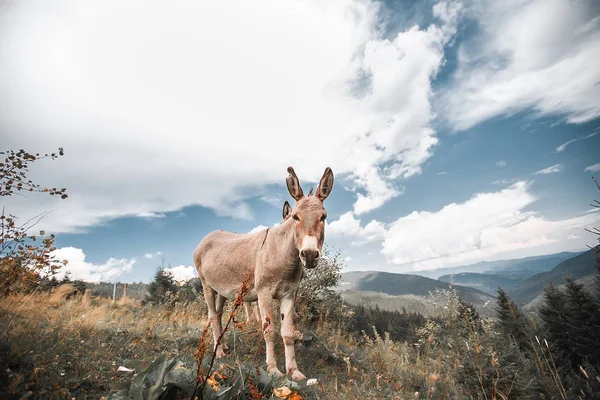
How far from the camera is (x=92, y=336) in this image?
4.89 meters

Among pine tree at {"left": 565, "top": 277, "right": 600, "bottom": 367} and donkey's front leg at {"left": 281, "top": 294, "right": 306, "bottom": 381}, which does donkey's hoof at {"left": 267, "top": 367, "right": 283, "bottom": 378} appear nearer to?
donkey's front leg at {"left": 281, "top": 294, "right": 306, "bottom": 381}

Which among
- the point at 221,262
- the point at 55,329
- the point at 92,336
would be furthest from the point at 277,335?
the point at 55,329

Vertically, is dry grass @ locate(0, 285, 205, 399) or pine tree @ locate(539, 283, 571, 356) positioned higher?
dry grass @ locate(0, 285, 205, 399)

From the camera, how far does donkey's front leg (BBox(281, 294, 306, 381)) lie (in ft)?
14.0

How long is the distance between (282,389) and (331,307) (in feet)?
35.4

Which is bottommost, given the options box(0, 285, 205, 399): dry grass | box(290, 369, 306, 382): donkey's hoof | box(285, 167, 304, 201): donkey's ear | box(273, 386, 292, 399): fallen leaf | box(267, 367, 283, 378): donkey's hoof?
box(290, 369, 306, 382): donkey's hoof

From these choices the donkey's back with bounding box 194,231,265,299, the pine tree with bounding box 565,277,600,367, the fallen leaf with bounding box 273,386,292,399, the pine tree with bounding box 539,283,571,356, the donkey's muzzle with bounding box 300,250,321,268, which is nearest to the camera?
the fallen leaf with bounding box 273,386,292,399

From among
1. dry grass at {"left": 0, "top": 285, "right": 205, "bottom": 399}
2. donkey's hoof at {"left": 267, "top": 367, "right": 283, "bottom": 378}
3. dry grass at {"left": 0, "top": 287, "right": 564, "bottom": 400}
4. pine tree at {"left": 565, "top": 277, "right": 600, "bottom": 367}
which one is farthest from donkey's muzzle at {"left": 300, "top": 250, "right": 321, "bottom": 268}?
pine tree at {"left": 565, "top": 277, "right": 600, "bottom": 367}

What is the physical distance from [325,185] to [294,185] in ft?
1.89

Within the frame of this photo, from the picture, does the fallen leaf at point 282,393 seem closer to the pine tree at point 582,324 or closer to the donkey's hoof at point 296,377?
the donkey's hoof at point 296,377

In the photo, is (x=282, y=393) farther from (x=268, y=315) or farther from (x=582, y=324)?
(x=582, y=324)

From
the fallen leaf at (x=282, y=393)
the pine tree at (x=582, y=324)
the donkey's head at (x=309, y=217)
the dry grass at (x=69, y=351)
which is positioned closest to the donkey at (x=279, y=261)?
the donkey's head at (x=309, y=217)

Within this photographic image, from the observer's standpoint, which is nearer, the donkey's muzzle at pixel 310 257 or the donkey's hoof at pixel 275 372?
the donkey's hoof at pixel 275 372

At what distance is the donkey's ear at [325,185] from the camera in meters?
4.90
